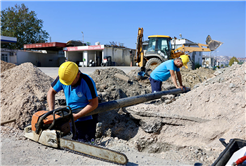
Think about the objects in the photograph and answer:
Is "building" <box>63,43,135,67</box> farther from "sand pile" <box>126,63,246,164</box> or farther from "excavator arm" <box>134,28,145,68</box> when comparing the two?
"sand pile" <box>126,63,246,164</box>

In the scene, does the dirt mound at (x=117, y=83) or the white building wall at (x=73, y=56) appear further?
the white building wall at (x=73, y=56)

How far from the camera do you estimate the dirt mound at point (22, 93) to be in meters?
3.29

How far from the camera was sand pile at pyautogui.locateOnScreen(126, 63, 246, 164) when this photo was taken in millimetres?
3303

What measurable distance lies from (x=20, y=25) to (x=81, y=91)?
1633 inches

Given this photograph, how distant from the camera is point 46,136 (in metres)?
2.13

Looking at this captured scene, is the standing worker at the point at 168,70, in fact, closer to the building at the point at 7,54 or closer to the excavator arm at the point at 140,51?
the excavator arm at the point at 140,51

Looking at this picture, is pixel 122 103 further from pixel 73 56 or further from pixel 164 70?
pixel 73 56

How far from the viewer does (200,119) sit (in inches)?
141

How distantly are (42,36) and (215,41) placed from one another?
38.7m

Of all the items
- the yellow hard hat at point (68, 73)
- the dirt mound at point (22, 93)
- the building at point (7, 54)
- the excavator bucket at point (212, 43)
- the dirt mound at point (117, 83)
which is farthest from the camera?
the building at point (7, 54)

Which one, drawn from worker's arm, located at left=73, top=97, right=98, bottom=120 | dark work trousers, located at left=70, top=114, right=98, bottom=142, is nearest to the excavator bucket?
dark work trousers, located at left=70, top=114, right=98, bottom=142

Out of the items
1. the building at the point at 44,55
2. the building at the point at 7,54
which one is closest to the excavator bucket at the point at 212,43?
the building at the point at 44,55

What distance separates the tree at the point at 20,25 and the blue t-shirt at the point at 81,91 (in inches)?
1499

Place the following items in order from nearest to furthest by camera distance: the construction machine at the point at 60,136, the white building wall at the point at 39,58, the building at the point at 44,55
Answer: the construction machine at the point at 60,136 < the white building wall at the point at 39,58 < the building at the point at 44,55
